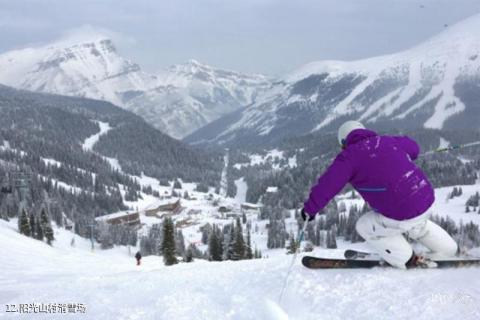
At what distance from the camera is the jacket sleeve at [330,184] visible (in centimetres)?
711

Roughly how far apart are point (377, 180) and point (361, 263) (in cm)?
195

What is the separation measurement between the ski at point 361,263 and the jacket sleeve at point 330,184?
1831mm

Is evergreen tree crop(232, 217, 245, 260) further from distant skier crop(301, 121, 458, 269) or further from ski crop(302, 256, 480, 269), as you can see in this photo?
distant skier crop(301, 121, 458, 269)

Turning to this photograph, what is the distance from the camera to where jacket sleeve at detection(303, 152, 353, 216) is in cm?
711

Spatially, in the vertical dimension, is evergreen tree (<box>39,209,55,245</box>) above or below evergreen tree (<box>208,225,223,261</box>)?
below

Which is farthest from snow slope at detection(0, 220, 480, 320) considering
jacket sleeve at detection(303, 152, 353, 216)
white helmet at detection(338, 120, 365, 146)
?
white helmet at detection(338, 120, 365, 146)

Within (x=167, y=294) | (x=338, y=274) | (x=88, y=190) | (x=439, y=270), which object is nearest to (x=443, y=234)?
(x=439, y=270)

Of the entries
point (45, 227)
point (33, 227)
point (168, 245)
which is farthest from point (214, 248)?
point (33, 227)

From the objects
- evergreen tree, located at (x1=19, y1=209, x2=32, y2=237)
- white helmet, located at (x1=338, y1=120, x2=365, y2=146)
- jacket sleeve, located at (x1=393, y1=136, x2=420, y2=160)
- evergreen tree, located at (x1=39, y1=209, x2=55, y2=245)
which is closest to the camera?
white helmet, located at (x1=338, y1=120, x2=365, y2=146)

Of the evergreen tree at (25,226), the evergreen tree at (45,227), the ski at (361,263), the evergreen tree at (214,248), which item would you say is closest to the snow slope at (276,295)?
the ski at (361,263)

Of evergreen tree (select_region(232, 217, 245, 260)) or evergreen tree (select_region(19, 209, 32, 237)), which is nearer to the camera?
evergreen tree (select_region(232, 217, 245, 260))

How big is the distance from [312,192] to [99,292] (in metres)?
4.57

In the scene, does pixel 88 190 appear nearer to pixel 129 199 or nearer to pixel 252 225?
pixel 129 199

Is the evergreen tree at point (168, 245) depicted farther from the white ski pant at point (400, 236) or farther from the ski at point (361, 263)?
the white ski pant at point (400, 236)
